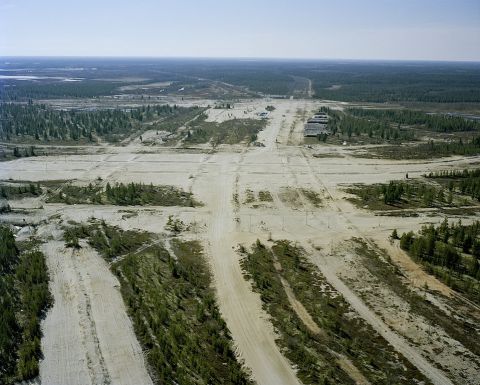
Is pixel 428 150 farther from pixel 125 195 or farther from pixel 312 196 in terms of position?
pixel 125 195

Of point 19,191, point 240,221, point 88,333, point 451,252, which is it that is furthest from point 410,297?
point 19,191

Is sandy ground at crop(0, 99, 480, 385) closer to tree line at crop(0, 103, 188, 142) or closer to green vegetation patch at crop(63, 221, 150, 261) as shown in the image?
green vegetation patch at crop(63, 221, 150, 261)

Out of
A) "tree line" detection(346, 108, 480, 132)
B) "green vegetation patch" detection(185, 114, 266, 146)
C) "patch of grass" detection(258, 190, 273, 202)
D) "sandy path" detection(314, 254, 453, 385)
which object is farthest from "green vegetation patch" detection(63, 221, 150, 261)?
"tree line" detection(346, 108, 480, 132)

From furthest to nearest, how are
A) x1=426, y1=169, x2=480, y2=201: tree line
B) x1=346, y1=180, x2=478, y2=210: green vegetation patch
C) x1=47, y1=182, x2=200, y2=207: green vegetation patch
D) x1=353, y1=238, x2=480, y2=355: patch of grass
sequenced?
x1=426, y1=169, x2=480, y2=201: tree line, x1=47, y1=182, x2=200, y2=207: green vegetation patch, x1=346, y1=180, x2=478, y2=210: green vegetation patch, x1=353, y1=238, x2=480, y2=355: patch of grass

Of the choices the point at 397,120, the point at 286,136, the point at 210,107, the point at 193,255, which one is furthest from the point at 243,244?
the point at 210,107

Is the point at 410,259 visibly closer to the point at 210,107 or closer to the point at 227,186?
the point at 227,186

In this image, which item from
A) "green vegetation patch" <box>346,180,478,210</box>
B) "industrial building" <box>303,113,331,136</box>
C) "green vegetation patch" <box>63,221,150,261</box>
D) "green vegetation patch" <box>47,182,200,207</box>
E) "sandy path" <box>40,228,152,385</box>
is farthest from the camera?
"industrial building" <box>303,113,331,136</box>

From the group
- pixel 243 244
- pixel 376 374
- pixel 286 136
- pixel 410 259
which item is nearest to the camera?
pixel 376 374
